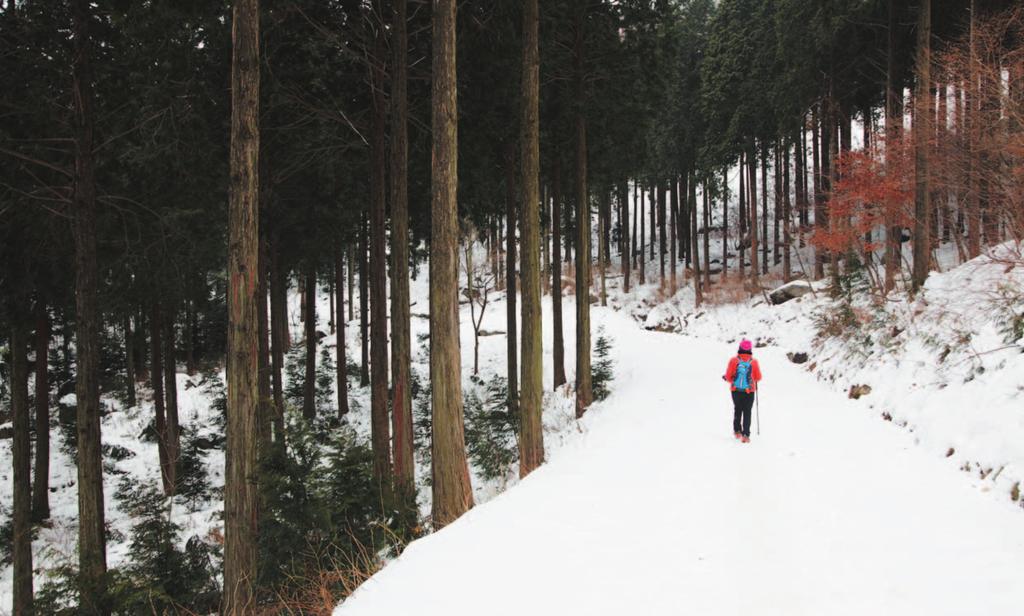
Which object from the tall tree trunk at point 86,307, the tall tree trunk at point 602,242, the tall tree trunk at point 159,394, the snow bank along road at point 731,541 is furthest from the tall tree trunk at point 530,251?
the tall tree trunk at point 602,242

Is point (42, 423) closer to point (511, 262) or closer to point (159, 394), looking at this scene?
point (159, 394)

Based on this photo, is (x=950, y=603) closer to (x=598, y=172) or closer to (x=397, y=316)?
(x=397, y=316)

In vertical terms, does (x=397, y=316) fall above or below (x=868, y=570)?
above

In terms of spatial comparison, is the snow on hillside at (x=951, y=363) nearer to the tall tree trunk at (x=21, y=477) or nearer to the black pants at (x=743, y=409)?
the black pants at (x=743, y=409)

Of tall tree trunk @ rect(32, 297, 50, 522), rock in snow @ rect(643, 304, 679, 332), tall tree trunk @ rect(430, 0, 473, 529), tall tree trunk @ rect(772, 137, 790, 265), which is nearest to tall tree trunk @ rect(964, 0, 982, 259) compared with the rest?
tall tree trunk @ rect(430, 0, 473, 529)

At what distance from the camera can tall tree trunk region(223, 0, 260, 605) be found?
5457 millimetres

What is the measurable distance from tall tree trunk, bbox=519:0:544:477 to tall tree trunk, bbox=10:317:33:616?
8.08m

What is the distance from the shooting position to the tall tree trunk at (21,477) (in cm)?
861

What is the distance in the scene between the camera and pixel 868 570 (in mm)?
3723

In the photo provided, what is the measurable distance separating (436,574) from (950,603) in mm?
3449

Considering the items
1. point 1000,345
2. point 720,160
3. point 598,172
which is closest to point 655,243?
point 720,160

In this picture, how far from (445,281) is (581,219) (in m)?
6.30

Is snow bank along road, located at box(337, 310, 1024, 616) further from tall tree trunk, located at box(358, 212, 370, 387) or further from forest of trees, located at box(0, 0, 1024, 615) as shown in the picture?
tall tree trunk, located at box(358, 212, 370, 387)

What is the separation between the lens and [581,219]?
11.9 meters
